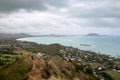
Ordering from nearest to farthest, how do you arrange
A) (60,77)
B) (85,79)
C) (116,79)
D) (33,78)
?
Result: (33,78)
(60,77)
(85,79)
(116,79)

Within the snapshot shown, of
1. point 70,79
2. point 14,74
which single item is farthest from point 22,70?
point 70,79

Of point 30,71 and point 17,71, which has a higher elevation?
point 30,71

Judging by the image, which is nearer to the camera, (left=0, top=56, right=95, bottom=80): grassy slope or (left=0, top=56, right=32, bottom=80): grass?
(left=0, top=56, right=95, bottom=80): grassy slope

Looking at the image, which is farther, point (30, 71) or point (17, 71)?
point (17, 71)

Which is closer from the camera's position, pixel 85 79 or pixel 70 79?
pixel 70 79

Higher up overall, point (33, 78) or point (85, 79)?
point (33, 78)

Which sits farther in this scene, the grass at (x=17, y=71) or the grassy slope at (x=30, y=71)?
the grass at (x=17, y=71)

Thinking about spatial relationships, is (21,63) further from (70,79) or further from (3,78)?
(70,79)

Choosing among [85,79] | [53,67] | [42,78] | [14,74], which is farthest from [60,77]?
[85,79]

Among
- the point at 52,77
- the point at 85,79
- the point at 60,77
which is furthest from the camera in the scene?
the point at 85,79

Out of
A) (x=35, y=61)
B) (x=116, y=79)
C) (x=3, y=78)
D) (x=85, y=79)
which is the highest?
(x=35, y=61)
